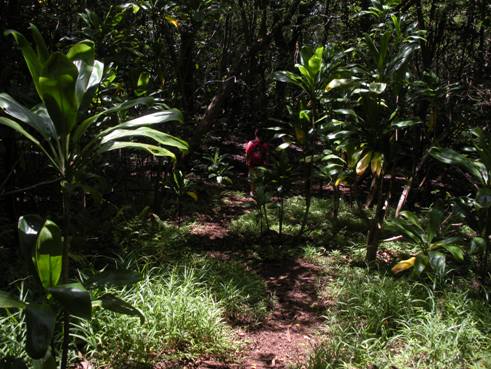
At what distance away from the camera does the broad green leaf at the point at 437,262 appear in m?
3.15

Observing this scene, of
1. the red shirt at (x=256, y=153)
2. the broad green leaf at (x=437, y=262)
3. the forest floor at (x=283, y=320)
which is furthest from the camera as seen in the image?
the red shirt at (x=256, y=153)

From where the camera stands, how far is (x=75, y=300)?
1.45m

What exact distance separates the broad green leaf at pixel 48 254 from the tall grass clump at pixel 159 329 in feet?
3.47

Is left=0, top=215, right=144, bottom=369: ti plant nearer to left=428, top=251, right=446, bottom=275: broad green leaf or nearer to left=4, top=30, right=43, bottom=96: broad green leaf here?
left=4, top=30, right=43, bottom=96: broad green leaf

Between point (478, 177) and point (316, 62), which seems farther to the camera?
point (316, 62)

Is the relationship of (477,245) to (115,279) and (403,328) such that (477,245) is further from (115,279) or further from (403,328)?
(115,279)

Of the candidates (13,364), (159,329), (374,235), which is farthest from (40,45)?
(374,235)

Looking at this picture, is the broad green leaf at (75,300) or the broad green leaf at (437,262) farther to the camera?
the broad green leaf at (437,262)

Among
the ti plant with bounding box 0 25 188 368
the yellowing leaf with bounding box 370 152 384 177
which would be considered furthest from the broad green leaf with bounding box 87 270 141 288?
the yellowing leaf with bounding box 370 152 384 177

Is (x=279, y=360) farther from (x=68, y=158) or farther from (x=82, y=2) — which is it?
(x=82, y=2)

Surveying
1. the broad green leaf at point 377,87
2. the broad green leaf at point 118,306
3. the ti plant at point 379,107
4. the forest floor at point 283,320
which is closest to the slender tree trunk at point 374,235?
the ti plant at point 379,107

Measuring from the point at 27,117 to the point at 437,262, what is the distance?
107 inches

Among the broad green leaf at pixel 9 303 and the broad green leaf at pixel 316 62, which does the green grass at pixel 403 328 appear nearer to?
the broad green leaf at pixel 9 303

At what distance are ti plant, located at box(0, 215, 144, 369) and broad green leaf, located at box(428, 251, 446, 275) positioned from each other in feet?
7.30
